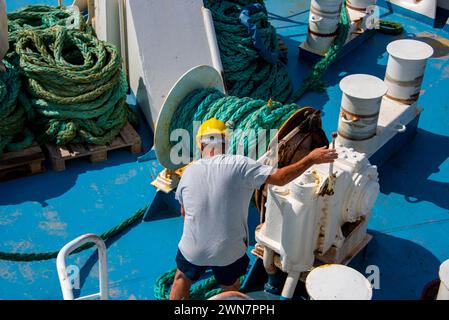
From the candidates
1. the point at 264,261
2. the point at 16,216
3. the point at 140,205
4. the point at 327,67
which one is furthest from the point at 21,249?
the point at 327,67

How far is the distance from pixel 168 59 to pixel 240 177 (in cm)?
287

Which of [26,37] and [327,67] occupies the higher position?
[26,37]

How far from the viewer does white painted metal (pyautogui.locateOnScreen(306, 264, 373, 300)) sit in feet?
12.6

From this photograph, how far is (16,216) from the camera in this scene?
5.90 metres

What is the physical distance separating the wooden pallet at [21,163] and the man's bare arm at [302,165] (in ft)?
9.40

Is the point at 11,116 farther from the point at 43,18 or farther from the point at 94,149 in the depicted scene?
the point at 43,18

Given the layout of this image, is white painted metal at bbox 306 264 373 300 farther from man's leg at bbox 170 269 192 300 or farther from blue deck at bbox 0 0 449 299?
blue deck at bbox 0 0 449 299

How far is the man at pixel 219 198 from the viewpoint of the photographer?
13.6 ft

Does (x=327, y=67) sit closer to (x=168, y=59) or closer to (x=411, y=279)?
(x=168, y=59)

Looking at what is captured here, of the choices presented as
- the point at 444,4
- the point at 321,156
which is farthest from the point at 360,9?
the point at 321,156

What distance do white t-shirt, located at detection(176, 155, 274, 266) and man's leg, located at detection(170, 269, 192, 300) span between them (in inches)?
10.8

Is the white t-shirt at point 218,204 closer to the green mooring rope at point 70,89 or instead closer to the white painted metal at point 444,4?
the green mooring rope at point 70,89

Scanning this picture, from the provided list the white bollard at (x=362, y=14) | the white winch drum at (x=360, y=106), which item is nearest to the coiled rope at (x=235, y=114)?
the white winch drum at (x=360, y=106)

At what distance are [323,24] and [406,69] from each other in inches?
64.7
